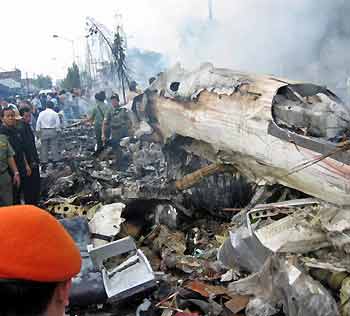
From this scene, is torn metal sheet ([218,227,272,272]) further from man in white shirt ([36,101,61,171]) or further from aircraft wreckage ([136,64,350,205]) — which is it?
man in white shirt ([36,101,61,171])

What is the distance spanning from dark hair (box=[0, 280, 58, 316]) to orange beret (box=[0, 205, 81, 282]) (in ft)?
0.06

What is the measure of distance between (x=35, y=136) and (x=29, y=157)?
19.1ft

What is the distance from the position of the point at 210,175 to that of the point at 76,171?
3.35 meters

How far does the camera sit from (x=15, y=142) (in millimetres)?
6438

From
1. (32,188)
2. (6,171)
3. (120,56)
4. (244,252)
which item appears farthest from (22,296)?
(120,56)

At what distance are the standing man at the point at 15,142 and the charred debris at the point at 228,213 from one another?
59 centimetres

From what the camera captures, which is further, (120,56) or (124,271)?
(120,56)

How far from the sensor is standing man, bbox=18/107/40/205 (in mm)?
6789

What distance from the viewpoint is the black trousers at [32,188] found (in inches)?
275

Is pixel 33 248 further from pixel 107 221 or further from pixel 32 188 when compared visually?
pixel 32 188

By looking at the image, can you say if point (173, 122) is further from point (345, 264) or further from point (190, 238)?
point (345, 264)

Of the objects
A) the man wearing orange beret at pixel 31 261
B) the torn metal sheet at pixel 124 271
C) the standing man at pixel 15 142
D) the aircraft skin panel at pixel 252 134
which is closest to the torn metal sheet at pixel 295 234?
the aircraft skin panel at pixel 252 134

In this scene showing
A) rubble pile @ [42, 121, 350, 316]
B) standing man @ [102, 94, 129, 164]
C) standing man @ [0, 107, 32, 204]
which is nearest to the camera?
rubble pile @ [42, 121, 350, 316]

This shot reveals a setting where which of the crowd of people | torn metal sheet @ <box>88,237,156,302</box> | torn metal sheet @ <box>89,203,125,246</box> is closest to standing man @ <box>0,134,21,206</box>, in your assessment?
the crowd of people
